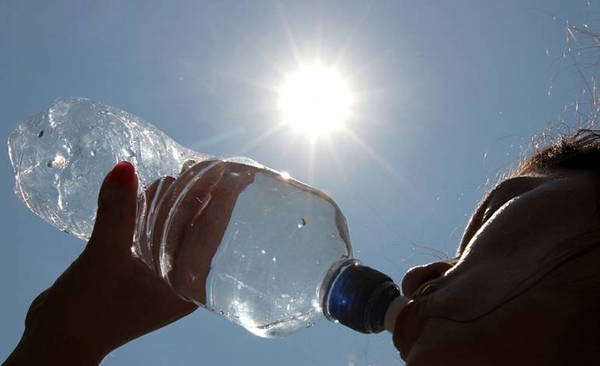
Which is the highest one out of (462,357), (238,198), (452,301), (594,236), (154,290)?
(238,198)

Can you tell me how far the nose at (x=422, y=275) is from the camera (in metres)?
1.68

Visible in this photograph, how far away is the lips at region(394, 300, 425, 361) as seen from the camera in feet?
4.31

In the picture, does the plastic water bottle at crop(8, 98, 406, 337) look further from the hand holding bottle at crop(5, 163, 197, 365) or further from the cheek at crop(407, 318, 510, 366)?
the cheek at crop(407, 318, 510, 366)

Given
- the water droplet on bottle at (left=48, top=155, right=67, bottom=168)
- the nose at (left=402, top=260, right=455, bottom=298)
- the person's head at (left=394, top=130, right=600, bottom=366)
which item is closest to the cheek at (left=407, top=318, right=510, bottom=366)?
the person's head at (left=394, top=130, right=600, bottom=366)

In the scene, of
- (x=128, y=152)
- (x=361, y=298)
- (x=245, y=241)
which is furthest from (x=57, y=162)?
(x=361, y=298)

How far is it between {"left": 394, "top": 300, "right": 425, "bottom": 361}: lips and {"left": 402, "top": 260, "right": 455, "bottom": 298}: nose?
10.4 inches

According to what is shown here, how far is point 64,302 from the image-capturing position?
188 cm

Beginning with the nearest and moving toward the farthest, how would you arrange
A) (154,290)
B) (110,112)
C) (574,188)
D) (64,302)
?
(574,188), (64,302), (154,290), (110,112)

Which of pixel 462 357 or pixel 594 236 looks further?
pixel 594 236

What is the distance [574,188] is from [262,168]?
1.16 m

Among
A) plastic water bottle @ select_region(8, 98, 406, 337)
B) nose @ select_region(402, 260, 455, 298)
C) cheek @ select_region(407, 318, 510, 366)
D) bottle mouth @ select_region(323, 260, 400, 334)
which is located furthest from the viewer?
plastic water bottle @ select_region(8, 98, 406, 337)

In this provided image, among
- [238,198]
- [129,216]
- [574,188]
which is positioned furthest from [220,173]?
[574,188]

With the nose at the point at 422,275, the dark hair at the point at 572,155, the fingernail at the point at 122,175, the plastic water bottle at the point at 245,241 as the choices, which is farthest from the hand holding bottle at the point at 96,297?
the dark hair at the point at 572,155

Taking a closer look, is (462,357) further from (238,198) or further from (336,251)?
(238,198)
